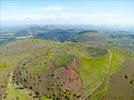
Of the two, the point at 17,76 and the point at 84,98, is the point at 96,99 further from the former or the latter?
the point at 17,76

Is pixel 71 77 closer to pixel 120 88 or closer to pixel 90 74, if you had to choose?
pixel 90 74

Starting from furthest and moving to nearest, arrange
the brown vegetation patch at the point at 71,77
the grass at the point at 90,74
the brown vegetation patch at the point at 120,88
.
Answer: the grass at the point at 90,74 < the brown vegetation patch at the point at 71,77 < the brown vegetation patch at the point at 120,88

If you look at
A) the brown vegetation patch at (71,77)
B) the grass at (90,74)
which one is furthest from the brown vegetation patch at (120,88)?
the brown vegetation patch at (71,77)

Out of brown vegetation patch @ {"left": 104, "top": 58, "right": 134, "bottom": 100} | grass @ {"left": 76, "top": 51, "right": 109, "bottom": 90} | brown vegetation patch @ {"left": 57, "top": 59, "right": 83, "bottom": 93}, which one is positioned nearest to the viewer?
brown vegetation patch @ {"left": 104, "top": 58, "right": 134, "bottom": 100}

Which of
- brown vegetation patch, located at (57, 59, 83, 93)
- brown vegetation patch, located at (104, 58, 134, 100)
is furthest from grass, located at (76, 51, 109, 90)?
brown vegetation patch, located at (104, 58, 134, 100)

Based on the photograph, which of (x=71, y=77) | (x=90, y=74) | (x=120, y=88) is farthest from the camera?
(x=90, y=74)

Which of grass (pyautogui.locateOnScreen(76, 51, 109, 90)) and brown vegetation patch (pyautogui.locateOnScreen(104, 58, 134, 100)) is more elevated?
grass (pyautogui.locateOnScreen(76, 51, 109, 90))

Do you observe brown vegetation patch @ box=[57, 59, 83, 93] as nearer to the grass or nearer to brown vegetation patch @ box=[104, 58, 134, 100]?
the grass

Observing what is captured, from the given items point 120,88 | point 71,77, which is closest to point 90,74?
point 71,77

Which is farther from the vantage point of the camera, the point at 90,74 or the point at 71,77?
the point at 90,74

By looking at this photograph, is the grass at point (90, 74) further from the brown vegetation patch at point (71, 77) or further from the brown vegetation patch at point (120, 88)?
the brown vegetation patch at point (120, 88)

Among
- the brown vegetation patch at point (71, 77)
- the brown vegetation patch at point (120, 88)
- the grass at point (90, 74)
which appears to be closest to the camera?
the brown vegetation patch at point (120, 88)
